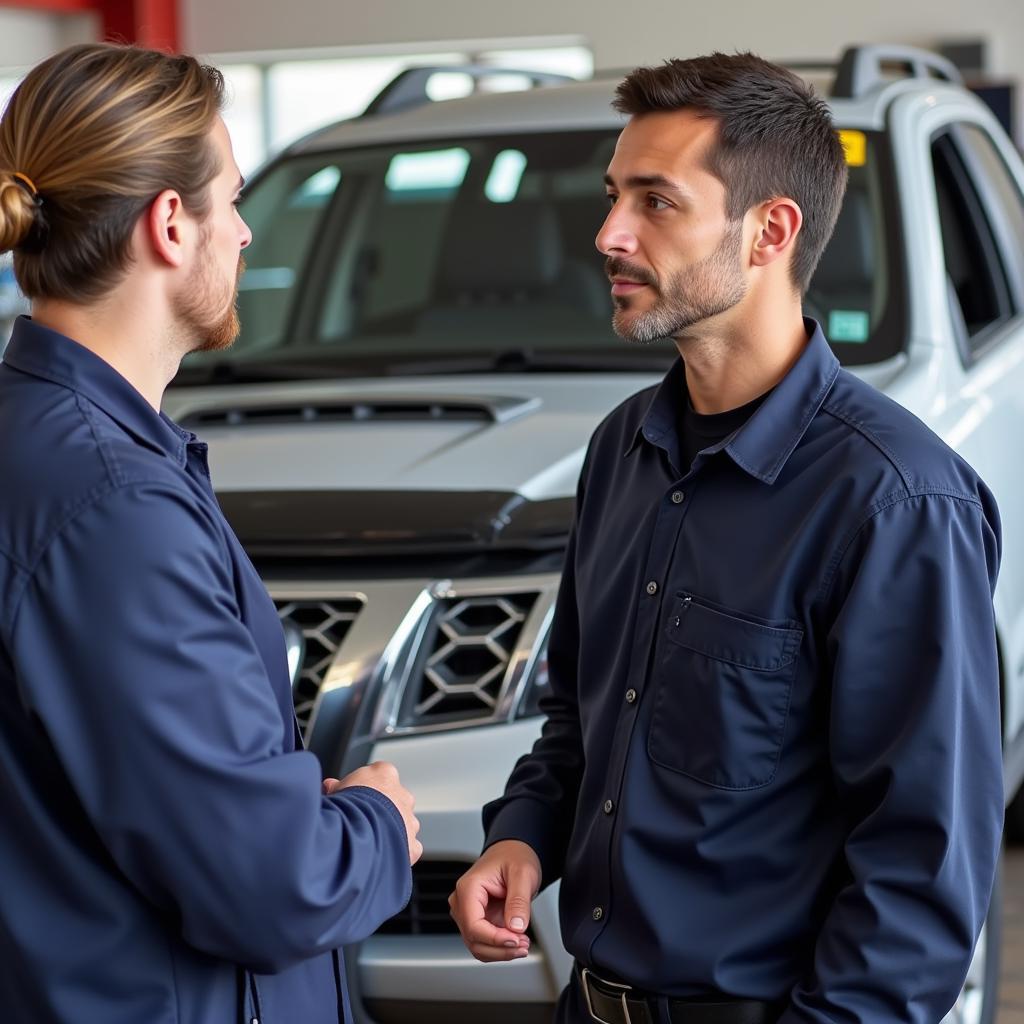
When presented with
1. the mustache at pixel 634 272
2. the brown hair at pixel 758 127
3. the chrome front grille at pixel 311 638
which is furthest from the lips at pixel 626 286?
the chrome front grille at pixel 311 638

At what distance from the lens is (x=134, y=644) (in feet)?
4.16

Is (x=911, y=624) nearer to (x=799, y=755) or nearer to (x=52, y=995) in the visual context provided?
(x=799, y=755)

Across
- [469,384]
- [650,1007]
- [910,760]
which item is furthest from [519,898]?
[469,384]

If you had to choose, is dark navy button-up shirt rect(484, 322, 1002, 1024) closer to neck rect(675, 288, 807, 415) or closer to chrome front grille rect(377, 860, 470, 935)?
neck rect(675, 288, 807, 415)

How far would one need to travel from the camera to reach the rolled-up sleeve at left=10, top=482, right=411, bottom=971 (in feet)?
4.18

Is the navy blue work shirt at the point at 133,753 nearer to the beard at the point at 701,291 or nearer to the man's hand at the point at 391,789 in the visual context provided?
the man's hand at the point at 391,789

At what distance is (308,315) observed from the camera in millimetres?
4309

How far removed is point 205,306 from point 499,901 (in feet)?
2.43

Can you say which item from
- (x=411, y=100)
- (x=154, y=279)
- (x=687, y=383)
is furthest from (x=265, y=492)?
(x=411, y=100)

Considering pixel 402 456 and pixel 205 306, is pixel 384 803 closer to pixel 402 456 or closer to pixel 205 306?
pixel 205 306

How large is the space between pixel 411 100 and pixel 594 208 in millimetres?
723

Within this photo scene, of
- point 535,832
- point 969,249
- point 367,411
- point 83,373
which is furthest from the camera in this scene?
point 969,249

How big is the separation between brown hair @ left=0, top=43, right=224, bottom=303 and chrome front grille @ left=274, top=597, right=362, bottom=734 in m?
1.25

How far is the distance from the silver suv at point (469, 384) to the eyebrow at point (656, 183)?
3.05ft
